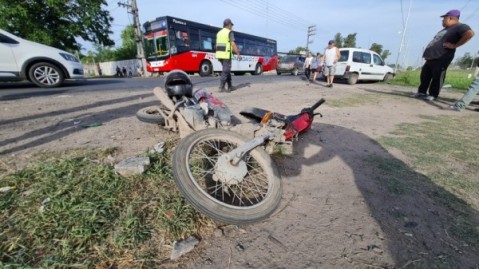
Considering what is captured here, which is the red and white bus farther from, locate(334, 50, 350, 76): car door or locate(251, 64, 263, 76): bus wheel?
locate(334, 50, 350, 76): car door

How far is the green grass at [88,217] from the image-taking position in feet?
4.50

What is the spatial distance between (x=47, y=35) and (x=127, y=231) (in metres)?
20.6

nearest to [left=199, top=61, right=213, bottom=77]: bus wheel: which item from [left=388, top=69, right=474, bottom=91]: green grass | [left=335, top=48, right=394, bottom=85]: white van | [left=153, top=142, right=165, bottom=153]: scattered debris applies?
[left=335, top=48, right=394, bottom=85]: white van

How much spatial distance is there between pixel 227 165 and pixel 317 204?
84 cm

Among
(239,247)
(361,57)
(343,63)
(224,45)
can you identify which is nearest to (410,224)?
(239,247)

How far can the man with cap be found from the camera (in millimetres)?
5727

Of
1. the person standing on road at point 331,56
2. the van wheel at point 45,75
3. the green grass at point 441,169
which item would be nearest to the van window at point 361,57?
the person standing on road at point 331,56

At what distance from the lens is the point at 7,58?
598 cm

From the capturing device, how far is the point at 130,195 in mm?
1892

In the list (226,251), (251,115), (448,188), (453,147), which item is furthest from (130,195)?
(453,147)

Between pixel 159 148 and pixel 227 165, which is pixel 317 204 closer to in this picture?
pixel 227 165

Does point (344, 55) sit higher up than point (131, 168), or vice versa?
point (344, 55)

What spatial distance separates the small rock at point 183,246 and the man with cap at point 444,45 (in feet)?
24.6

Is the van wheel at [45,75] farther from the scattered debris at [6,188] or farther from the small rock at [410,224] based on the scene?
the small rock at [410,224]
